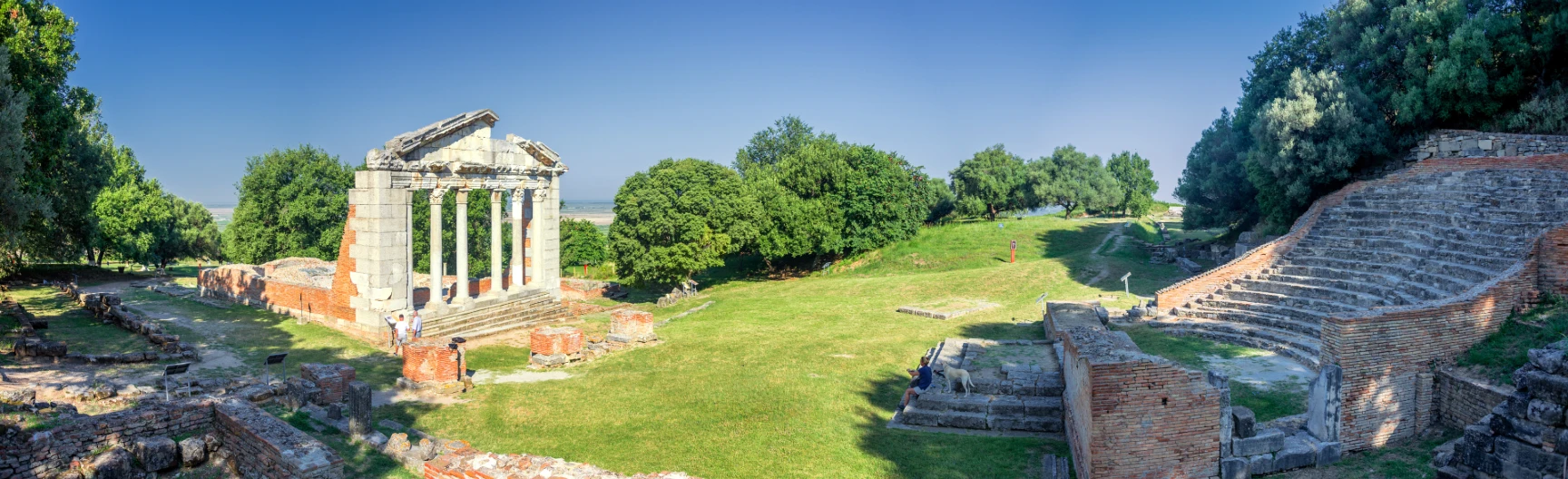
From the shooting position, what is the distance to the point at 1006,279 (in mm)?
33312

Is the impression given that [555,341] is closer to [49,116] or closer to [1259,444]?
[49,116]

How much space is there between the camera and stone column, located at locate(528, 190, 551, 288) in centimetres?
3017

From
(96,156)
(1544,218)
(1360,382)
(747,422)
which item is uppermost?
(96,156)

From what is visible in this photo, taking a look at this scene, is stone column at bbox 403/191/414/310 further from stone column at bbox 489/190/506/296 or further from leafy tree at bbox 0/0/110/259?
leafy tree at bbox 0/0/110/259

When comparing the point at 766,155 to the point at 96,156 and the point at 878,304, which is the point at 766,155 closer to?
the point at 878,304

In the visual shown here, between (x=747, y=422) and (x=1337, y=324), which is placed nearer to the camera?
(x=1337, y=324)

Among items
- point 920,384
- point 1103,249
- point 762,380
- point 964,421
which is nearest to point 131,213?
point 762,380

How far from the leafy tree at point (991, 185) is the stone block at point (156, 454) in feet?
199

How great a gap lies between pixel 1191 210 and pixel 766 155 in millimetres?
36221

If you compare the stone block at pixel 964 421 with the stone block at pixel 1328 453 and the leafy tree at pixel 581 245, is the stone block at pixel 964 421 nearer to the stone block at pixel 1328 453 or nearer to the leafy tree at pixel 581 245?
the stone block at pixel 1328 453

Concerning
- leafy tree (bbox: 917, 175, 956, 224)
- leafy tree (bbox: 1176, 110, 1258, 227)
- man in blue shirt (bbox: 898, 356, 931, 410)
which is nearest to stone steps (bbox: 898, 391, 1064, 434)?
man in blue shirt (bbox: 898, 356, 931, 410)

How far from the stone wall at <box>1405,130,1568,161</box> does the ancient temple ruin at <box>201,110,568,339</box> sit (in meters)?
29.9

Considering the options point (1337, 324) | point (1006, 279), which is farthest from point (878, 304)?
point (1337, 324)

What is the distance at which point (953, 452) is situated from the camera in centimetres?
1358
